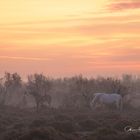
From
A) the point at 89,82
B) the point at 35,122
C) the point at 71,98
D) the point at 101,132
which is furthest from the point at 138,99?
the point at 101,132

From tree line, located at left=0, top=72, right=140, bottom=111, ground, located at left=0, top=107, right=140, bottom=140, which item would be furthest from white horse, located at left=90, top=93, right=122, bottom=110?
ground, located at left=0, top=107, right=140, bottom=140

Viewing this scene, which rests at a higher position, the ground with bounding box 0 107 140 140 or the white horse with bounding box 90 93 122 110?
the white horse with bounding box 90 93 122 110

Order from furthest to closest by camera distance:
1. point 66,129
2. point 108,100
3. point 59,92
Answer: point 59,92, point 108,100, point 66,129

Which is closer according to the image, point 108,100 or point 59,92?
point 108,100

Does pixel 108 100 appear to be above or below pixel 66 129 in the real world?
above

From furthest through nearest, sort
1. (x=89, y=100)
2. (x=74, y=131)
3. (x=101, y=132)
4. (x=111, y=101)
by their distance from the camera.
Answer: (x=89, y=100) → (x=111, y=101) → (x=74, y=131) → (x=101, y=132)

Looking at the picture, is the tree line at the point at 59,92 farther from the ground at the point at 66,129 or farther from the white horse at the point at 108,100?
the ground at the point at 66,129

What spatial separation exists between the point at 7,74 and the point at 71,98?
8.64 meters

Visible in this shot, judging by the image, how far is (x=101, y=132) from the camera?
2503 centimetres

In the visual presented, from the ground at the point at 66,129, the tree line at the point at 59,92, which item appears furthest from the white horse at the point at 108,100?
the ground at the point at 66,129

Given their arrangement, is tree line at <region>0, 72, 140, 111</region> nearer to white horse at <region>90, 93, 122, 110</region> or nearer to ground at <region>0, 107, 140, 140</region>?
white horse at <region>90, 93, 122, 110</region>

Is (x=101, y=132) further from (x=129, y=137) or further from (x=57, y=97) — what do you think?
(x=57, y=97)

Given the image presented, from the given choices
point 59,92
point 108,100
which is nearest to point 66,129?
point 108,100

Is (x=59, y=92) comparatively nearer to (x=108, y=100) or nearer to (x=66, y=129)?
(x=108, y=100)
